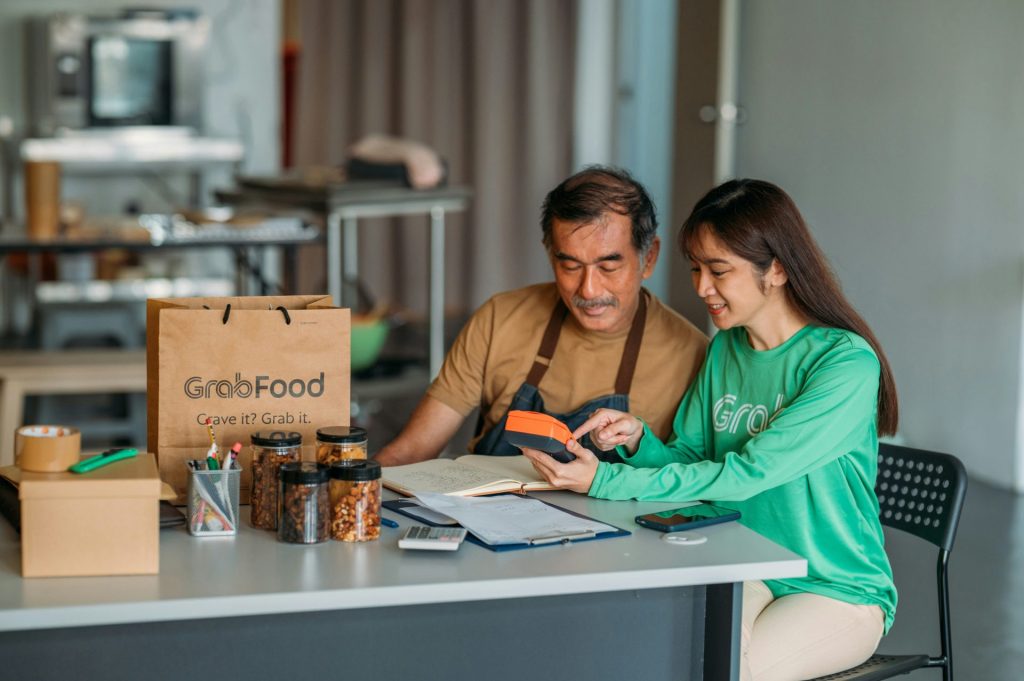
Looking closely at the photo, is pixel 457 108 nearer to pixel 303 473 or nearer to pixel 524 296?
pixel 524 296

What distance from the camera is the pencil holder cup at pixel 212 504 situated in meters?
1.66

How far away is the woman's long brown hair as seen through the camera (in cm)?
199

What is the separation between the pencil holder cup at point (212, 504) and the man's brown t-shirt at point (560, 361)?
0.82m

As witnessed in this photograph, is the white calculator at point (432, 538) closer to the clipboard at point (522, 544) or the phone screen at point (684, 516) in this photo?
the clipboard at point (522, 544)

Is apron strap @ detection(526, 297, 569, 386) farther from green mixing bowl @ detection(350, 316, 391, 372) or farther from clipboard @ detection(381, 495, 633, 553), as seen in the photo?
green mixing bowl @ detection(350, 316, 391, 372)

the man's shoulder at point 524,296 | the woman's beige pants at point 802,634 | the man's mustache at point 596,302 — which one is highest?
the man's mustache at point 596,302

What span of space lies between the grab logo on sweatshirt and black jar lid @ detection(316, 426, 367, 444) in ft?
2.15

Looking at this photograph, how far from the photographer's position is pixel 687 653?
1728 millimetres

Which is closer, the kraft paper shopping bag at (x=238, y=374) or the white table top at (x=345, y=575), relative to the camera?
the white table top at (x=345, y=575)

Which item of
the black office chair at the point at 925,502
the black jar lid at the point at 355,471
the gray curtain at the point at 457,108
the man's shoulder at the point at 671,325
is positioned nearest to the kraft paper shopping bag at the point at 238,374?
the black jar lid at the point at 355,471

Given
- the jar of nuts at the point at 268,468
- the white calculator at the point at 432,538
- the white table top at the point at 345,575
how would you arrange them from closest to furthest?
the white table top at the point at 345,575, the white calculator at the point at 432,538, the jar of nuts at the point at 268,468

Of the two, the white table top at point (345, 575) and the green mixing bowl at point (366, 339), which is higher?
the white table top at point (345, 575)

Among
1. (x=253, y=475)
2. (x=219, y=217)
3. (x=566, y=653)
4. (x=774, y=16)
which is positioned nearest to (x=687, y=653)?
(x=566, y=653)

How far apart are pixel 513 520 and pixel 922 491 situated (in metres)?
0.77
